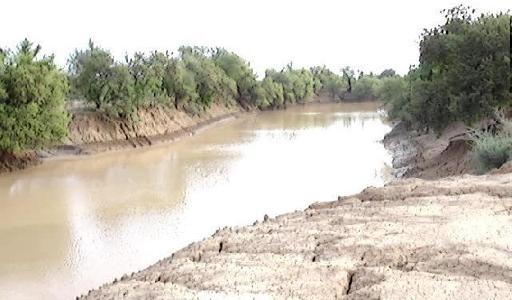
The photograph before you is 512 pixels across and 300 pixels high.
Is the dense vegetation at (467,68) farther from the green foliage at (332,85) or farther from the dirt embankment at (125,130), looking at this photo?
the green foliage at (332,85)

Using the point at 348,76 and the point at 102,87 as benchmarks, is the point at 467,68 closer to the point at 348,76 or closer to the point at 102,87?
the point at 102,87

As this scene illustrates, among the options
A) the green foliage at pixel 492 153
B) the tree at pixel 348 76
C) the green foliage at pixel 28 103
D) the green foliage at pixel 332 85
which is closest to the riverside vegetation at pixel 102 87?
the green foliage at pixel 28 103

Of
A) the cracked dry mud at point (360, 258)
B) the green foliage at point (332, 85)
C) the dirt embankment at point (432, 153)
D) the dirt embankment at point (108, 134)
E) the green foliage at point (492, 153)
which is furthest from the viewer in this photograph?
the green foliage at point (332, 85)

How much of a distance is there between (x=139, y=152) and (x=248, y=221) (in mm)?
21494

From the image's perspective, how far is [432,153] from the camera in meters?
28.0

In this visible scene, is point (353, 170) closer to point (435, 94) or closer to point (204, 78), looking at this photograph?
point (435, 94)

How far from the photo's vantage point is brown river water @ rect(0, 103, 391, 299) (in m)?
13.8

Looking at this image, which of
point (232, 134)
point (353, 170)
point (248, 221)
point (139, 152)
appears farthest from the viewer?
point (232, 134)

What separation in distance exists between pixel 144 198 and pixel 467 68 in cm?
1302

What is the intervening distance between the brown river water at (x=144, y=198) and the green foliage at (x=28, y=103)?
5.56ft

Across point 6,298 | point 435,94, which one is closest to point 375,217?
point 6,298

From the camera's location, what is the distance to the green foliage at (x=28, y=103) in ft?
91.3

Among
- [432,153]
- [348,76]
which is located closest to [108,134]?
[432,153]

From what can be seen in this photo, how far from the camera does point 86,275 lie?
13.0m
